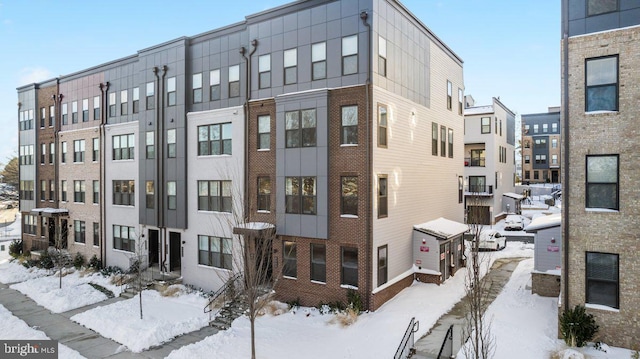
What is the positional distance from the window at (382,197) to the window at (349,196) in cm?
117

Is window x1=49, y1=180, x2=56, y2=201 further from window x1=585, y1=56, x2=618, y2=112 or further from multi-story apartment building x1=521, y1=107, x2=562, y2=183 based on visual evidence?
multi-story apartment building x1=521, y1=107, x2=562, y2=183

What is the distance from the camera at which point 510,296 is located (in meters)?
19.2

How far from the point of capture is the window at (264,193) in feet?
67.8

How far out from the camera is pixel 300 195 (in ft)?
63.4

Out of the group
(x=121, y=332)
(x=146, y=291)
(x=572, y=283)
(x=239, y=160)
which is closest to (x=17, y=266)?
(x=146, y=291)

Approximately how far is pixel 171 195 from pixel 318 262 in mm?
11861

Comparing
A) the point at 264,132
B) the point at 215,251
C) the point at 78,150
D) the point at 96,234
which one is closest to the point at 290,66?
the point at 264,132

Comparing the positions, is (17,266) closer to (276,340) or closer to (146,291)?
(146,291)

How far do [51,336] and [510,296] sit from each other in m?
22.2

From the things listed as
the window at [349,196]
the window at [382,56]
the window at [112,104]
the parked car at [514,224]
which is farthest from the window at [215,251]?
the parked car at [514,224]

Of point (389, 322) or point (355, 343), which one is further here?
point (389, 322)

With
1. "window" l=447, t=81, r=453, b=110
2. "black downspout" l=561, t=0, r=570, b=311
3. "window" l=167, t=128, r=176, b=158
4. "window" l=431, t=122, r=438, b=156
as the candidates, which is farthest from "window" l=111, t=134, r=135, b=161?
"black downspout" l=561, t=0, r=570, b=311

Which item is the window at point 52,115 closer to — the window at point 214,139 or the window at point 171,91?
the window at point 171,91

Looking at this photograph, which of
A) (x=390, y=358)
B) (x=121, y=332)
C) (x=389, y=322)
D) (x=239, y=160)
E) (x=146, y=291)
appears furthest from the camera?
(x=146, y=291)
